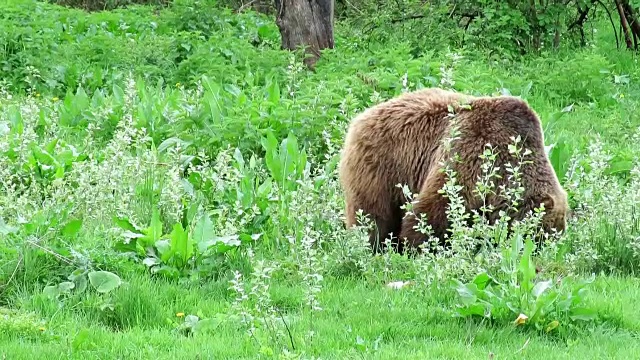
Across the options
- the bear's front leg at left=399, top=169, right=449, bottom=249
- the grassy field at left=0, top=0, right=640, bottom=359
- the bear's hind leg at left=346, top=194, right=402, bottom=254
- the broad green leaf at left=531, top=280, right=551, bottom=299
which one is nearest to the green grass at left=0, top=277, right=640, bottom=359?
the grassy field at left=0, top=0, right=640, bottom=359

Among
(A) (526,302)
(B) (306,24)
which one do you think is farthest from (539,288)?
(B) (306,24)

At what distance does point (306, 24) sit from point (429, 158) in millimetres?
7558

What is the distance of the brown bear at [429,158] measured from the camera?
6.17 metres

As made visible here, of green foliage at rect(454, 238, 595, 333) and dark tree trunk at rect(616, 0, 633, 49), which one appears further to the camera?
dark tree trunk at rect(616, 0, 633, 49)

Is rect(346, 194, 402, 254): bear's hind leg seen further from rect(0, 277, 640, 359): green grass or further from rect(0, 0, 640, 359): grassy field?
rect(0, 277, 640, 359): green grass

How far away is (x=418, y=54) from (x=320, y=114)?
16.1ft

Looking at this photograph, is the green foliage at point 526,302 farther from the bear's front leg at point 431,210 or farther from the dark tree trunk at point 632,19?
the dark tree trunk at point 632,19

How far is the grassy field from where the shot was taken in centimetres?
471

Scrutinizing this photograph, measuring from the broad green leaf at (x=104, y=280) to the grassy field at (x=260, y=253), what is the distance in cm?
1

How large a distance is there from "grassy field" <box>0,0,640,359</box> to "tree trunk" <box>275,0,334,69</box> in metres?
2.82

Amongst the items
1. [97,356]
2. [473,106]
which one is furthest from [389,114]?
[97,356]

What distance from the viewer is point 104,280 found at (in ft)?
17.4

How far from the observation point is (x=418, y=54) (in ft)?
44.2

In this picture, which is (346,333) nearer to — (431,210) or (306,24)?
(431,210)
